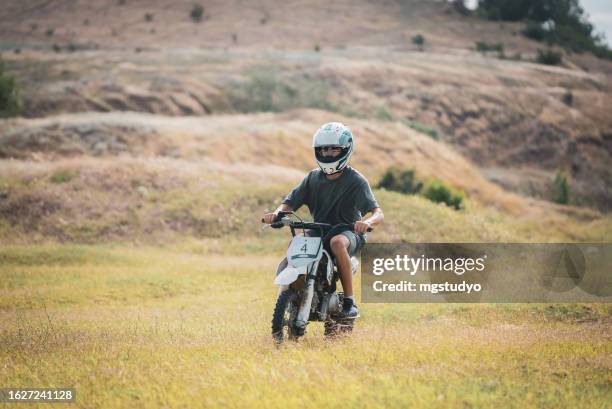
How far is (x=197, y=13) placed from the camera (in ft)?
346

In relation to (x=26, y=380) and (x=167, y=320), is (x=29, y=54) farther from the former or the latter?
(x=26, y=380)

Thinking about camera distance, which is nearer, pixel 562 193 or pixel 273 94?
pixel 562 193

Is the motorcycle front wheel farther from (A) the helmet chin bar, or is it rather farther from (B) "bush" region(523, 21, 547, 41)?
(B) "bush" region(523, 21, 547, 41)

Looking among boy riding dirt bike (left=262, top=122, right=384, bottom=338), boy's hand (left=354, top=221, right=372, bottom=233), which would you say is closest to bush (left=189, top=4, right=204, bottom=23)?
boy riding dirt bike (left=262, top=122, right=384, bottom=338)

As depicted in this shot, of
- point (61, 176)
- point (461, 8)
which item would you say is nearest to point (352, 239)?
point (61, 176)

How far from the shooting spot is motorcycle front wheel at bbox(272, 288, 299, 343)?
883 cm

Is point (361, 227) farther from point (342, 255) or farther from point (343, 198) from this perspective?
point (343, 198)

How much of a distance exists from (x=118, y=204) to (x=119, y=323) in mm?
15861

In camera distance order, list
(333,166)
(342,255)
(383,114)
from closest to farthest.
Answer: (342,255)
(333,166)
(383,114)

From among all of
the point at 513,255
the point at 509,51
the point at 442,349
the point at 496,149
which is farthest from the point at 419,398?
the point at 509,51

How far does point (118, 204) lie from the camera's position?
1113 inches

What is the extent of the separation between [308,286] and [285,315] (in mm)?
454

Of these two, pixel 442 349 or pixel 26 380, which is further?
pixel 442 349

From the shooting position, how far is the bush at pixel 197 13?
104812 mm
